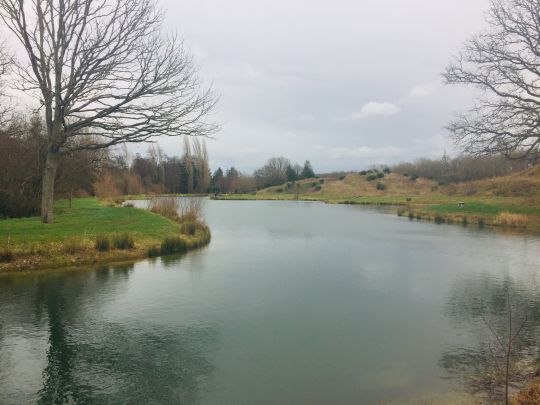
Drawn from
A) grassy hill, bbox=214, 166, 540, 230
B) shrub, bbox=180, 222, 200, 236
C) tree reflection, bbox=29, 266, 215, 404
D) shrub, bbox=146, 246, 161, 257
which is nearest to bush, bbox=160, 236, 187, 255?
shrub, bbox=146, 246, 161, 257

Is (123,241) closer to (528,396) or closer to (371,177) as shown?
(528,396)

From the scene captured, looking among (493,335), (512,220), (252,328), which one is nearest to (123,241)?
(252,328)

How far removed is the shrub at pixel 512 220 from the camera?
1123 inches

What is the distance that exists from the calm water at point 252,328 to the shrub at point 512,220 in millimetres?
13928

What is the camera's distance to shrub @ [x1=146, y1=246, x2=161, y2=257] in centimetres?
1614

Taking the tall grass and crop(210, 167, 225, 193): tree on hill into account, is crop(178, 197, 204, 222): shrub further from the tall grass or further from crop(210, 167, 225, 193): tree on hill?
crop(210, 167, 225, 193): tree on hill

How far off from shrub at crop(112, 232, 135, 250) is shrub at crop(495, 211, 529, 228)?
2547 cm

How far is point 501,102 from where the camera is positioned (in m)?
15.3

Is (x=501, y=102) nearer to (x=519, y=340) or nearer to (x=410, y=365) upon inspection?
(x=519, y=340)

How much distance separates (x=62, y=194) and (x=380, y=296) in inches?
840

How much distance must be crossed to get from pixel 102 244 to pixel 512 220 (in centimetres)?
2701

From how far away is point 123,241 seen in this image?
15.9 m

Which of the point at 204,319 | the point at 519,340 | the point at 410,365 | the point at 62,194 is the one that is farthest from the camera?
the point at 62,194

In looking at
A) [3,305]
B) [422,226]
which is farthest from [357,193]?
[3,305]
